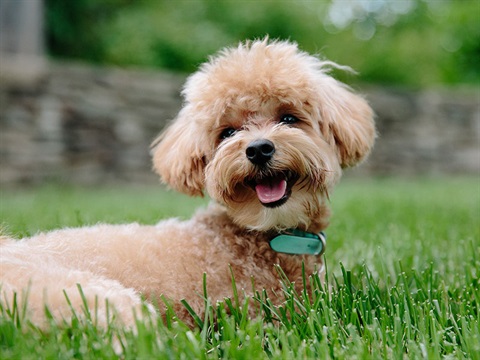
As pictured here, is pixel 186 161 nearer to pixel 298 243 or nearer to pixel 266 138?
pixel 266 138

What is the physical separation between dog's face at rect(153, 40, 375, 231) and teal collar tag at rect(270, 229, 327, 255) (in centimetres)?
5

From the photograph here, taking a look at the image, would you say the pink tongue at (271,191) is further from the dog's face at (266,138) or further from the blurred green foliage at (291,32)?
the blurred green foliage at (291,32)

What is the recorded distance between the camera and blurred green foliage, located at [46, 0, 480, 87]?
512 inches

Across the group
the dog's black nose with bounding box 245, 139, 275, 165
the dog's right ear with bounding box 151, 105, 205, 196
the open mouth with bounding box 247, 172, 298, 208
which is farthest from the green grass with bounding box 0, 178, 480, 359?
the dog's right ear with bounding box 151, 105, 205, 196

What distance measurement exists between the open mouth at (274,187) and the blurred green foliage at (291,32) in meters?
6.24

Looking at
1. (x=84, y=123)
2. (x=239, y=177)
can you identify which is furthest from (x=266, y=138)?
(x=84, y=123)

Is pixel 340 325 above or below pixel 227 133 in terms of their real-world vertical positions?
below

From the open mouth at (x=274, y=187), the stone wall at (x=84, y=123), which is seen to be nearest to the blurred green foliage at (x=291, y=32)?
the stone wall at (x=84, y=123)

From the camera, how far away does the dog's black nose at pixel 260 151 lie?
2752mm

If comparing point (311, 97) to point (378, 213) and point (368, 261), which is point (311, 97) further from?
point (378, 213)

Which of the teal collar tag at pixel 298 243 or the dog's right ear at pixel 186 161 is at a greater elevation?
the dog's right ear at pixel 186 161

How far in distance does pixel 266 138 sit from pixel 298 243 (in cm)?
55

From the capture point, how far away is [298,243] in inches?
115

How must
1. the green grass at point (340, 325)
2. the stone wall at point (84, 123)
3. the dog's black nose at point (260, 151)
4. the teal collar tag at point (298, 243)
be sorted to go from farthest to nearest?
the stone wall at point (84, 123), the teal collar tag at point (298, 243), the dog's black nose at point (260, 151), the green grass at point (340, 325)
